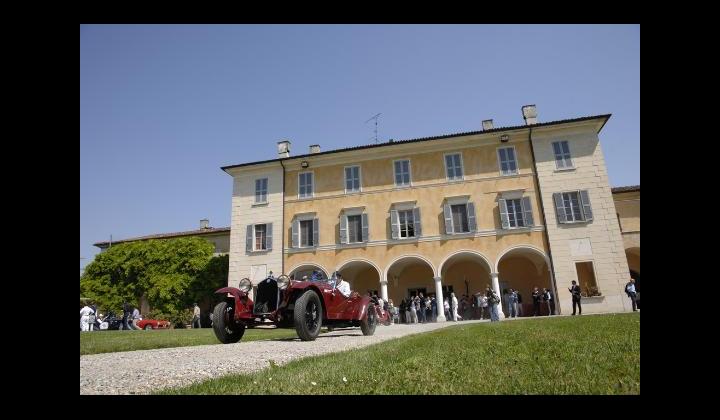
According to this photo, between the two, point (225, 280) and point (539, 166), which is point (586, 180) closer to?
point (539, 166)

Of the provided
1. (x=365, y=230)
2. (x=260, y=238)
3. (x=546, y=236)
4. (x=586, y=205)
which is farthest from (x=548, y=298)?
(x=260, y=238)

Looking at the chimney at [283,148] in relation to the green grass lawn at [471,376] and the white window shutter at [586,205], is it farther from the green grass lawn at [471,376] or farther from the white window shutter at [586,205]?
the green grass lawn at [471,376]

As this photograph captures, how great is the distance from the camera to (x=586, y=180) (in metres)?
20.6

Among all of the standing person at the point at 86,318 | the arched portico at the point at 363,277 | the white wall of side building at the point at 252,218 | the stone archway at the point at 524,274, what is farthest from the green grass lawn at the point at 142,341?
the stone archway at the point at 524,274

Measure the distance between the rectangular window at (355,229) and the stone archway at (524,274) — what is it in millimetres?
7682

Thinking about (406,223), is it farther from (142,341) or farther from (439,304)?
(142,341)

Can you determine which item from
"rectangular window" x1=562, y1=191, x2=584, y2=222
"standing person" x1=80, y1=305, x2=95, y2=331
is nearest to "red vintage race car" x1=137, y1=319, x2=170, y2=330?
"standing person" x1=80, y1=305, x2=95, y2=331

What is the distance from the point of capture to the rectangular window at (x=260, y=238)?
2384 centimetres

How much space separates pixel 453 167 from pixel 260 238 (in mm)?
11898

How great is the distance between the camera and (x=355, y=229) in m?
22.8

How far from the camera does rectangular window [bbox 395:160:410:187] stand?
2297cm

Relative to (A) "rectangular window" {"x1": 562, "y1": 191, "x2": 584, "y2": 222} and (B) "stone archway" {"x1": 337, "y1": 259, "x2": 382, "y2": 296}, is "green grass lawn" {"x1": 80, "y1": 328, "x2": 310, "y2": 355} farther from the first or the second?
(A) "rectangular window" {"x1": 562, "y1": 191, "x2": 584, "y2": 222}
